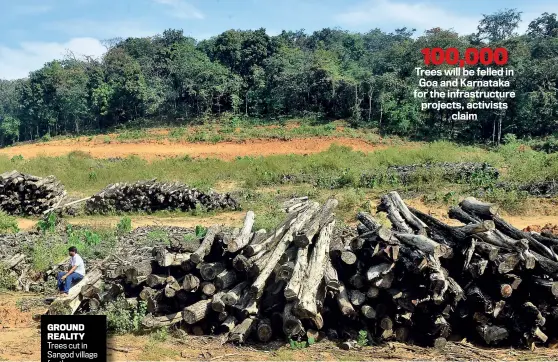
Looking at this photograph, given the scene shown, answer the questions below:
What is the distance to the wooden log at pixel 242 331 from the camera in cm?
731

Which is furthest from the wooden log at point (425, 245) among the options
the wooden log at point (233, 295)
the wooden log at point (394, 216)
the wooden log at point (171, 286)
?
the wooden log at point (171, 286)

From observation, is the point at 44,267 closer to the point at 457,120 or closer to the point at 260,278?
the point at 260,278

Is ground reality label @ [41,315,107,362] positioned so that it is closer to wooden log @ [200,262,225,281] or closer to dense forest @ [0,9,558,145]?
wooden log @ [200,262,225,281]

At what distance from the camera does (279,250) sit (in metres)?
7.86

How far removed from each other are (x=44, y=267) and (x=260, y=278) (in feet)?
18.5

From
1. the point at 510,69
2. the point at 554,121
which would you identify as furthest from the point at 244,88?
the point at 554,121

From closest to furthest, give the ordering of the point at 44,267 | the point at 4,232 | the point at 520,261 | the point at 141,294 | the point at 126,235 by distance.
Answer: the point at 520,261 < the point at 141,294 < the point at 44,267 < the point at 126,235 < the point at 4,232

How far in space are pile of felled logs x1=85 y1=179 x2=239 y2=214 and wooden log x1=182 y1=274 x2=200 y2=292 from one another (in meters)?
9.35

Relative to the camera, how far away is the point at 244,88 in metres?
47.6

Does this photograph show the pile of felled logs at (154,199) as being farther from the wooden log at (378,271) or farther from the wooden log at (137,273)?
the wooden log at (378,271)

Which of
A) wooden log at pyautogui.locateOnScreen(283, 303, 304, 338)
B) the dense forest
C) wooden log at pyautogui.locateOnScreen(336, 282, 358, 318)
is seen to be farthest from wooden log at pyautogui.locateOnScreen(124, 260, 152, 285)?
the dense forest

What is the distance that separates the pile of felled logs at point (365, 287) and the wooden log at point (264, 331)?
0.01 metres

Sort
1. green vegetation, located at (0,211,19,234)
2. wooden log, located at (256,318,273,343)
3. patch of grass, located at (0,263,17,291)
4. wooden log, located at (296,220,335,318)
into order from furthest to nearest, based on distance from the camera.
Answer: green vegetation, located at (0,211,19,234) → patch of grass, located at (0,263,17,291) → wooden log, located at (256,318,273,343) → wooden log, located at (296,220,335,318)

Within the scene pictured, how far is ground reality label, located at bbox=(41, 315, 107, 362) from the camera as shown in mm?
5207
